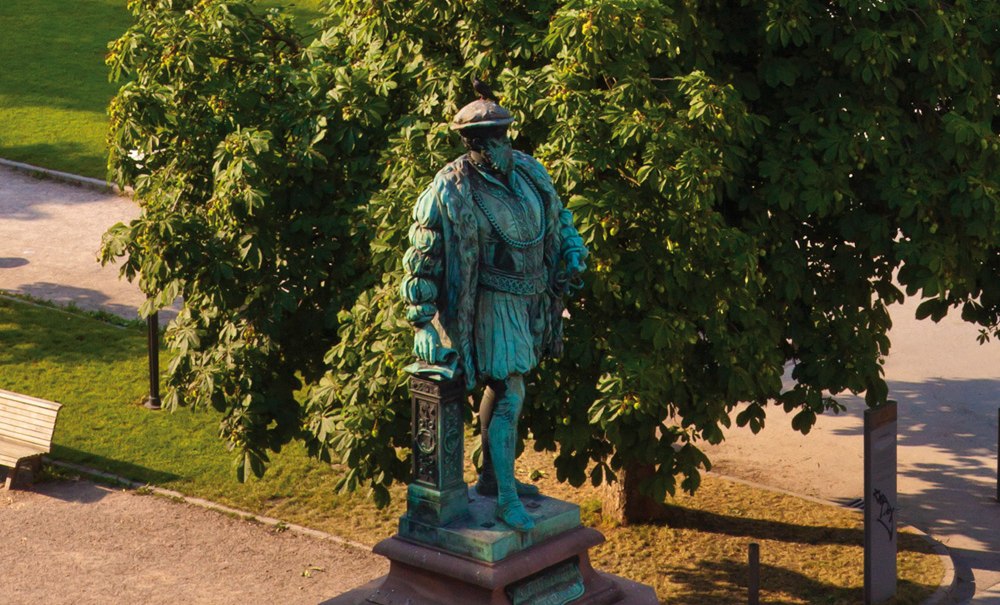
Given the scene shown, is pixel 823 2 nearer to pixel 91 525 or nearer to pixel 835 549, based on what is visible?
pixel 835 549

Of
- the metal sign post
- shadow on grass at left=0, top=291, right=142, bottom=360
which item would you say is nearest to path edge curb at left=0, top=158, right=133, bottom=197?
shadow on grass at left=0, top=291, right=142, bottom=360

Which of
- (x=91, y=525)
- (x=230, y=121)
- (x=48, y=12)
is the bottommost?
(x=91, y=525)

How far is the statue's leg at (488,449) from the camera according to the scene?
939 centimetres

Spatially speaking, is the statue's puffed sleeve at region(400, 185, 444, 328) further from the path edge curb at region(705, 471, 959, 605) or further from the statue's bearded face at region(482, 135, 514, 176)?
the path edge curb at region(705, 471, 959, 605)

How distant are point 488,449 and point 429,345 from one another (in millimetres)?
887

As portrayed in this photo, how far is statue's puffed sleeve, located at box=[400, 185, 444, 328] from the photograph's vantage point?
894cm

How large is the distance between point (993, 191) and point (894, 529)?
3174mm

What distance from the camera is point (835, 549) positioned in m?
14.7

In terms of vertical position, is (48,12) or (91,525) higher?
(48,12)

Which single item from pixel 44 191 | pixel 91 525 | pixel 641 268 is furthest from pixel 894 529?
pixel 44 191

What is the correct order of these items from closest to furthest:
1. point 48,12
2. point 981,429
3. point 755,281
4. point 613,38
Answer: point 613,38
point 755,281
point 981,429
point 48,12

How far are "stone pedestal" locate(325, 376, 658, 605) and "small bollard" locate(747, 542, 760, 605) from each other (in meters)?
3.49

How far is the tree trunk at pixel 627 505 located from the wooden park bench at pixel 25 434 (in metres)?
5.50

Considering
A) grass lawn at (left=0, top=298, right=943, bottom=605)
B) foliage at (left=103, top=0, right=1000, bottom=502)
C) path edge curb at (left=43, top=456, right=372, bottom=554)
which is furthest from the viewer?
path edge curb at (left=43, top=456, right=372, bottom=554)
